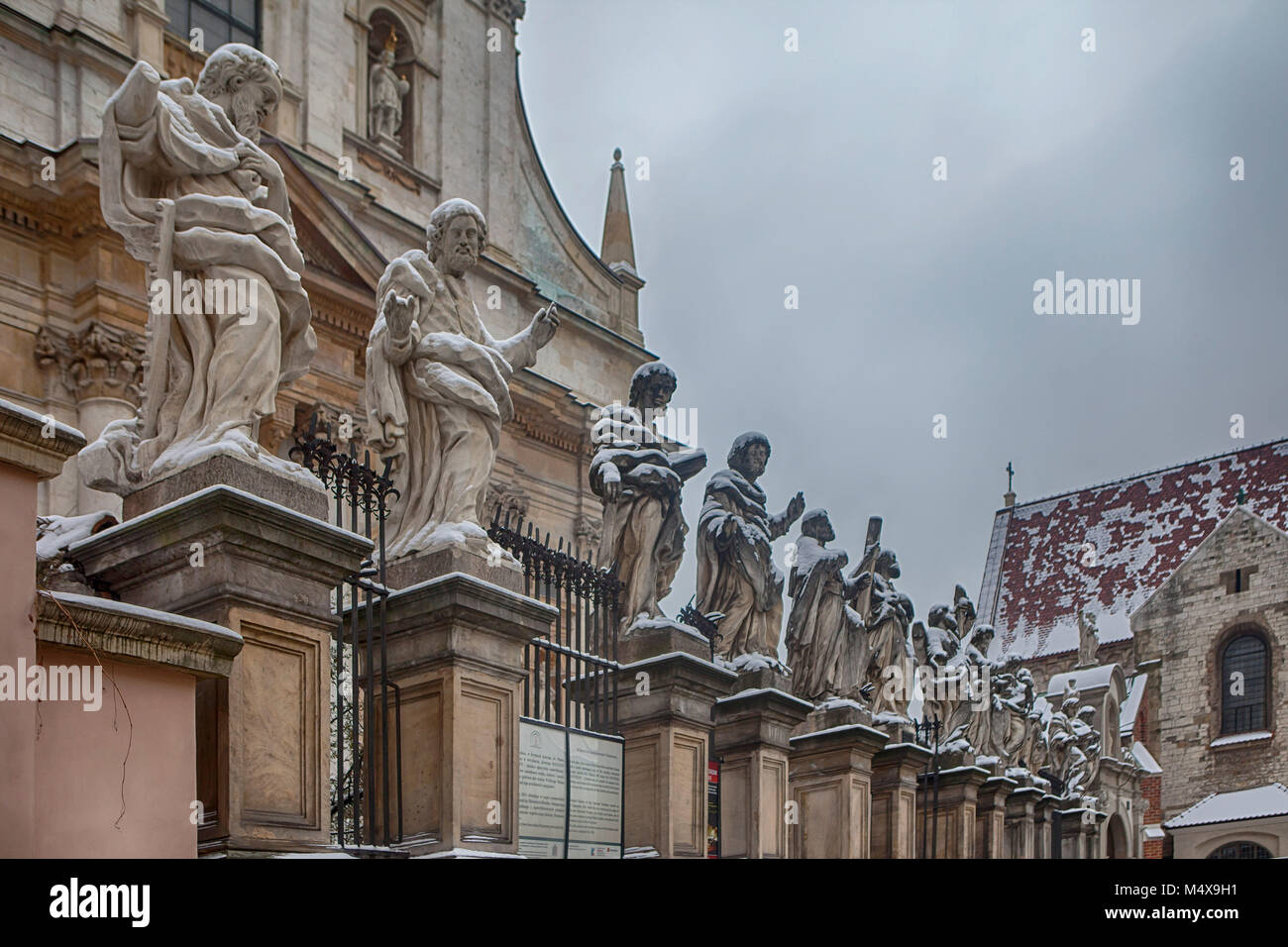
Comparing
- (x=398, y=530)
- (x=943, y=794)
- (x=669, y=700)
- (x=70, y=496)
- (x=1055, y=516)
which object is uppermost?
(x=1055, y=516)

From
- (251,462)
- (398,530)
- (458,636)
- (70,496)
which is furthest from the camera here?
(70,496)

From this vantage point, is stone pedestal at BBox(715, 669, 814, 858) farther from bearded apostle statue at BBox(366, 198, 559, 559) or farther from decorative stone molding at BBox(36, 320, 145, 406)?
decorative stone molding at BBox(36, 320, 145, 406)

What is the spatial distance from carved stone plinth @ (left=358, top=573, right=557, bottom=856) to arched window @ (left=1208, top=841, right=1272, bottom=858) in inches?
1349

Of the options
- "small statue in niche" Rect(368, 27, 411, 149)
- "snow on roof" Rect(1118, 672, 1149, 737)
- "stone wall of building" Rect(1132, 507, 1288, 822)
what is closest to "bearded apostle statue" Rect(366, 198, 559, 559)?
"small statue in niche" Rect(368, 27, 411, 149)

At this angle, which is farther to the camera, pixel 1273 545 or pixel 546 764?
pixel 1273 545

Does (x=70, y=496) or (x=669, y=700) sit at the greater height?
(x=70, y=496)

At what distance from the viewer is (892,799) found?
16047 mm

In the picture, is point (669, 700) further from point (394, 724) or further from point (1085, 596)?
point (1085, 596)

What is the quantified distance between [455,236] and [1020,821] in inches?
562

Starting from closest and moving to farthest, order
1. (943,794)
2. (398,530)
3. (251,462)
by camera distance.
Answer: (251,462)
(398,530)
(943,794)

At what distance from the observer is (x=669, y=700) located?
11.4 meters

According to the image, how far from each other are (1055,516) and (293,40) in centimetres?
3848

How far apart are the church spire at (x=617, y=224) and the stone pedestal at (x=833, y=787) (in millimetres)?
12980
